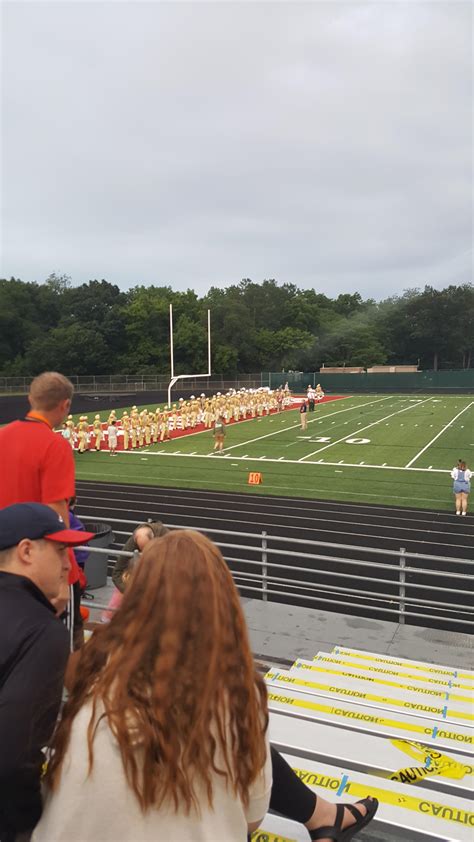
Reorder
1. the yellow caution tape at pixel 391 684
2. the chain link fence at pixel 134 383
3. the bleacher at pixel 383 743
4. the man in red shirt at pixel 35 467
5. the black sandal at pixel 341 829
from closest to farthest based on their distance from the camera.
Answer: the black sandal at pixel 341 829 → the bleacher at pixel 383 743 → the man in red shirt at pixel 35 467 → the yellow caution tape at pixel 391 684 → the chain link fence at pixel 134 383

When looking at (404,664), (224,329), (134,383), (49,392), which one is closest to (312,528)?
(404,664)

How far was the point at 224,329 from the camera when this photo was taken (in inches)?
3194

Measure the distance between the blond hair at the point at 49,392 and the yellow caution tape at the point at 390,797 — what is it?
6.83 ft

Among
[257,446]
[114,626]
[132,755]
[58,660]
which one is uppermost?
[114,626]

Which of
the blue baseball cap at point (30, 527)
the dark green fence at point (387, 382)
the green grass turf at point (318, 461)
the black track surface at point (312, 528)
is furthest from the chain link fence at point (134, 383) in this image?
the blue baseball cap at point (30, 527)

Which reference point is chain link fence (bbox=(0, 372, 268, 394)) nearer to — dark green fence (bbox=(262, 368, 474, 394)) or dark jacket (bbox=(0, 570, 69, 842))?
dark green fence (bbox=(262, 368, 474, 394))

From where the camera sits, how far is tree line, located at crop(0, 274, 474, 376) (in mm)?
69750

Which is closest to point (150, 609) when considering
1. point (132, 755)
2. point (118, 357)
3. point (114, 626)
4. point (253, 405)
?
point (114, 626)

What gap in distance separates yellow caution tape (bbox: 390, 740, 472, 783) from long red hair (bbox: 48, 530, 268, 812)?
5.27 feet

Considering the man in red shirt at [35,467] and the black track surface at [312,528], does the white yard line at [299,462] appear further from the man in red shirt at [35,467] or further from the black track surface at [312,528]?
the man in red shirt at [35,467]

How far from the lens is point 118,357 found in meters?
71.6

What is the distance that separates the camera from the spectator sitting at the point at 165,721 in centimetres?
139

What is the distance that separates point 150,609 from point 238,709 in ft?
1.06

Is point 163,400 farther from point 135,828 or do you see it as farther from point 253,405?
point 135,828
